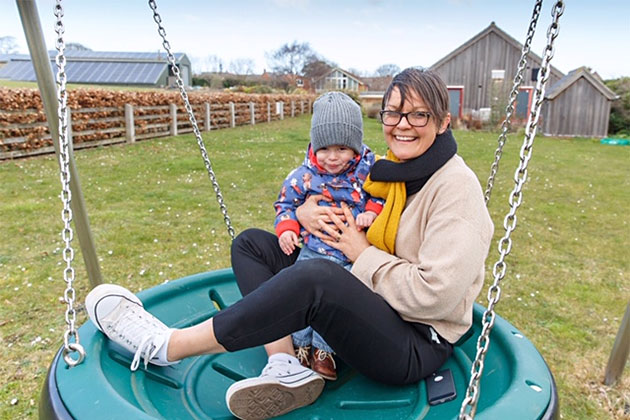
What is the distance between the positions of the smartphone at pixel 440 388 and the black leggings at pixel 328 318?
0.48ft

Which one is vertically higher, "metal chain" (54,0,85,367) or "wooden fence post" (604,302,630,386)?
"metal chain" (54,0,85,367)

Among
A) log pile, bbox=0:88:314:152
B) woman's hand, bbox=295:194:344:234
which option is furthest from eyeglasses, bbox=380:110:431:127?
log pile, bbox=0:88:314:152

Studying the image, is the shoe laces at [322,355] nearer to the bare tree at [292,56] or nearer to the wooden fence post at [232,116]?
the wooden fence post at [232,116]

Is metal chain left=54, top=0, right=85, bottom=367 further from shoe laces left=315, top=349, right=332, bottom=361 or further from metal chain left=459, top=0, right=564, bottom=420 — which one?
metal chain left=459, top=0, right=564, bottom=420

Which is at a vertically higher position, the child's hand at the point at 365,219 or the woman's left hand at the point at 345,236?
the child's hand at the point at 365,219

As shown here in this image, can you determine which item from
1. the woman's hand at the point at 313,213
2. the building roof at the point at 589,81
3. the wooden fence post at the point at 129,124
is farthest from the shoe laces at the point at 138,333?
the building roof at the point at 589,81

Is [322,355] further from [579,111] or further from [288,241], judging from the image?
[579,111]

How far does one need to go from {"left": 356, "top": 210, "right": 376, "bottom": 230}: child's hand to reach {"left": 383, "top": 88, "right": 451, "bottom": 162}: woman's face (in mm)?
253

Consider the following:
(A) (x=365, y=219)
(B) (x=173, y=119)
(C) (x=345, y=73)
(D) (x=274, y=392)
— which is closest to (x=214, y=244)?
(A) (x=365, y=219)

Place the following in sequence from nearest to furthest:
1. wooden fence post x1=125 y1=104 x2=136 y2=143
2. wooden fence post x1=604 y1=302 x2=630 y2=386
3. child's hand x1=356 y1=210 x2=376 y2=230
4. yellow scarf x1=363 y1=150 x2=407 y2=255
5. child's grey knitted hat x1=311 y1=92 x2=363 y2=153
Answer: yellow scarf x1=363 y1=150 x2=407 y2=255 → child's hand x1=356 y1=210 x2=376 y2=230 → child's grey knitted hat x1=311 y1=92 x2=363 y2=153 → wooden fence post x1=604 y1=302 x2=630 y2=386 → wooden fence post x1=125 y1=104 x2=136 y2=143

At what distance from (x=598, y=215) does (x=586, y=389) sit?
159 inches

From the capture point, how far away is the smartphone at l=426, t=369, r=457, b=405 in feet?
5.34

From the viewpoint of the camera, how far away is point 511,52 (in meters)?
18.0

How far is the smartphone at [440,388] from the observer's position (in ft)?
5.34
